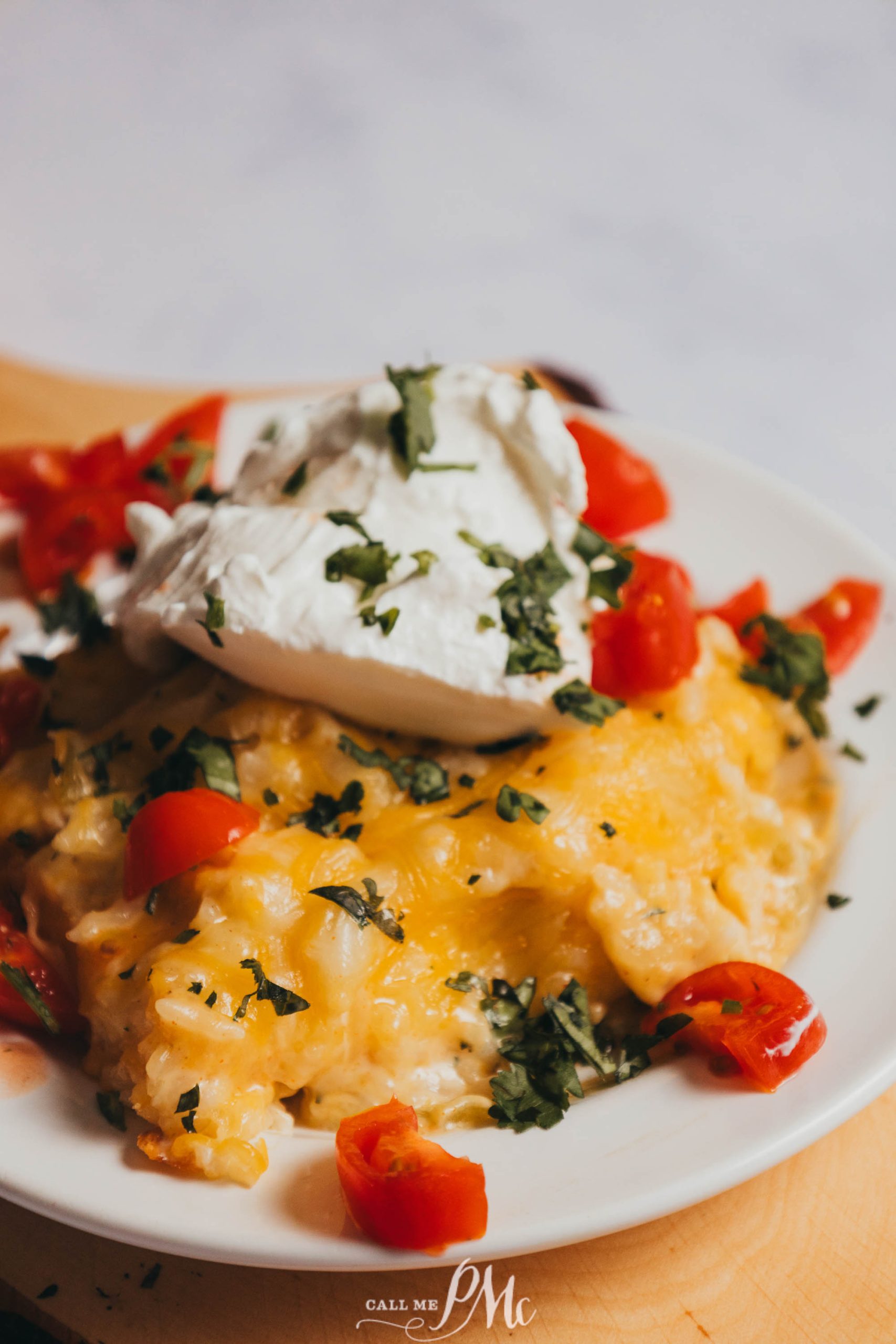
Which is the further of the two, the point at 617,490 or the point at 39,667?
the point at 617,490

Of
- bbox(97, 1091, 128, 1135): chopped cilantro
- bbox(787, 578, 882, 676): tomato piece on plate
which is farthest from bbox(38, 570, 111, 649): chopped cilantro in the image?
bbox(787, 578, 882, 676): tomato piece on plate

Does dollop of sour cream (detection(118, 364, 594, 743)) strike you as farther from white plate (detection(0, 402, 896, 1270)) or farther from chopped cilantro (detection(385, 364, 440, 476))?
white plate (detection(0, 402, 896, 1270))

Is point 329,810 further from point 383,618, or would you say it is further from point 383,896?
point 383,618

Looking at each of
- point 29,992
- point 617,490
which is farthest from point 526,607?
point 29,992

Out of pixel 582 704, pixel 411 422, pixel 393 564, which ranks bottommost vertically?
pixel 582 704

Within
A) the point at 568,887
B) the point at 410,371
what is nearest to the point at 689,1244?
the point at 568,887

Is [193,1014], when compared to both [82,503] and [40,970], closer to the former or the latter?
[40,970]
